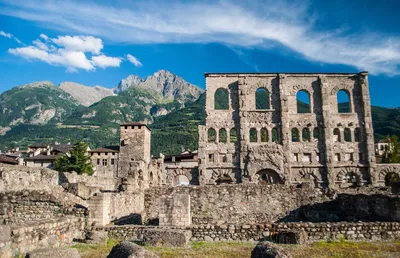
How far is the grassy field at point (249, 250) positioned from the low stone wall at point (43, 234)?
0.73 m

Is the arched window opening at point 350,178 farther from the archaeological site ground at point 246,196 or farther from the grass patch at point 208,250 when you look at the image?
the grass patch at point 208,250

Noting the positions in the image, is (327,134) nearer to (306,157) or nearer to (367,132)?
(306,157)

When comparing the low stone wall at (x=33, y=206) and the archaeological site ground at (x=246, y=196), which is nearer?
the archaeological site ground at (x=246, y=196)

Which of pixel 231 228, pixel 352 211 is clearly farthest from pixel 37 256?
pixel 352 211

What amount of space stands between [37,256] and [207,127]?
109 ft

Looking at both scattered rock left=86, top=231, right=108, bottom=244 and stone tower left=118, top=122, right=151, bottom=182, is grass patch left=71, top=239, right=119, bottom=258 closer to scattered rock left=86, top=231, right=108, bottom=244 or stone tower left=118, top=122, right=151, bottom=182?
scattered rock left=86, top=231, right=108, bottom=244

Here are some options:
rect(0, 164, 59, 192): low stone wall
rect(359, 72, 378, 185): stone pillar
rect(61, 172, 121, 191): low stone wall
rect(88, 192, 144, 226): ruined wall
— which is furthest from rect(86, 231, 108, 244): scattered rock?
rect(359, 72, 378, 185): stone pillar

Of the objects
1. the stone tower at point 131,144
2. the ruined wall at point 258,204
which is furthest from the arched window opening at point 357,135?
the stone tower at point 131,144

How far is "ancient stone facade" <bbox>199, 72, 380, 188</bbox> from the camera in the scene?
127 ft

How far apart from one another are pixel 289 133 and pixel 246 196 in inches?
901

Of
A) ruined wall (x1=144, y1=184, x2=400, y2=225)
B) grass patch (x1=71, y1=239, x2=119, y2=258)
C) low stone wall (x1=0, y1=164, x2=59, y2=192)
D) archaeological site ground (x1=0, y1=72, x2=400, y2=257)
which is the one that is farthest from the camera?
low stone wall (x1=0, y1=164, x2=59, y2=192)

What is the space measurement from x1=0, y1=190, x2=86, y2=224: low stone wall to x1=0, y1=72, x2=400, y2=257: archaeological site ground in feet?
0.13

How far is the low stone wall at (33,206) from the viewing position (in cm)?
1338

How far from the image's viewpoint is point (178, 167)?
4019 centimetres
